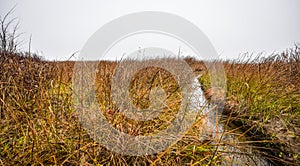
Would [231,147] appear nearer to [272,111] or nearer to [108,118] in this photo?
[108,118]

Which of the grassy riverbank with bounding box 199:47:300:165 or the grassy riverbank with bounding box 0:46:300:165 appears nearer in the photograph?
the grassy riverbank with bounding box 0:46:300:165

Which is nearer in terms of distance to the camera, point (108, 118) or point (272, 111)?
point (108, 118)

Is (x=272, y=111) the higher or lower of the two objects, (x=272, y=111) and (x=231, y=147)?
the higher

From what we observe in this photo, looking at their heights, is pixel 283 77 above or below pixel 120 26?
below

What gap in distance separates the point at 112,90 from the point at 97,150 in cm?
79

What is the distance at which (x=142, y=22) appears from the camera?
9.58ft

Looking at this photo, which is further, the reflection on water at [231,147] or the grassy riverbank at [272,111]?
the grassy riverbank at [272,111]

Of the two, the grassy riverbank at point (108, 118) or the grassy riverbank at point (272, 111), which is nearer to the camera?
the grassy riverbank at point (108, 118)

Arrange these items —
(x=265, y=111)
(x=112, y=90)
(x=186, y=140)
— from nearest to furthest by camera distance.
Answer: (x=186, y=140)
(x=112, y=90)
(x=265, y=111)

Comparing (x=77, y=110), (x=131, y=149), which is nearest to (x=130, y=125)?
(x=131, y=149)

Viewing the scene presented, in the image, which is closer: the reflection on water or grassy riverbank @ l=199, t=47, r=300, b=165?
the reflection on water

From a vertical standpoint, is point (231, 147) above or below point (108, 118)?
below

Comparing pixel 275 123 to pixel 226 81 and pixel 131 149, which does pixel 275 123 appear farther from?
pixel 226 81

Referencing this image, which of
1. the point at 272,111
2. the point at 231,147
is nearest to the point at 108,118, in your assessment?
the point at 231,147
